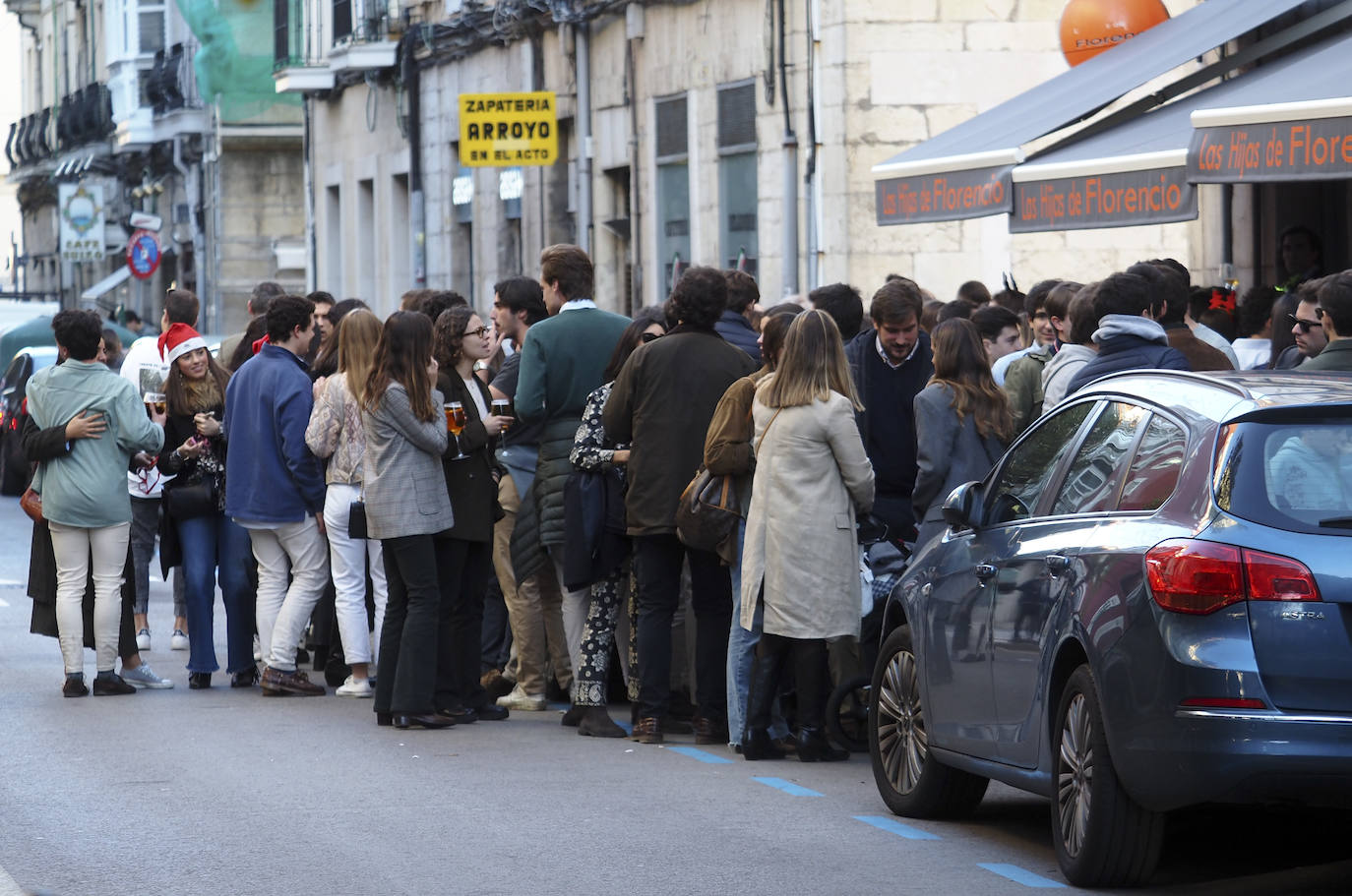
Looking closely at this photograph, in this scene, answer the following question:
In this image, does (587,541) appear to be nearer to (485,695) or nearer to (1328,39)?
(485,695)

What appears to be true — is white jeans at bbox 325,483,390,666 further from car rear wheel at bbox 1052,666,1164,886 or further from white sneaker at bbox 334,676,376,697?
car rear wheel at bbox 1052,666,1164,886

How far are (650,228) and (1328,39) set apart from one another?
10213 millimetres

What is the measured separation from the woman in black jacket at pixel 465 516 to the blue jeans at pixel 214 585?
1.70 metres

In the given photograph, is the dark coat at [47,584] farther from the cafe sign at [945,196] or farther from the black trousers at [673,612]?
the cafe sign at [945,196]

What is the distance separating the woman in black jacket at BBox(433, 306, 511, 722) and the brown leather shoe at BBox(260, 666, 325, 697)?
115 centimetres

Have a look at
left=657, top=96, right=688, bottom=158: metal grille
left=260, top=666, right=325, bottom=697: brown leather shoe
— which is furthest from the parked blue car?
left=657, top=96, right=688, bottom=158: metal grille

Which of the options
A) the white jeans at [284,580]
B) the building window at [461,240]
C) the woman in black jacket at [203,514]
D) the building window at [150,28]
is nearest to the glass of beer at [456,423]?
the white jeans at [284,580]

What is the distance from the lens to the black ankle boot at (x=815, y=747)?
9.62 metres

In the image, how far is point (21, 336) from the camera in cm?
3106

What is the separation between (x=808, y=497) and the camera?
30.4ft

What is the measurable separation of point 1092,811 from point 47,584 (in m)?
6.49

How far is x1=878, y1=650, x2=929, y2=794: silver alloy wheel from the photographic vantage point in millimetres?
8383

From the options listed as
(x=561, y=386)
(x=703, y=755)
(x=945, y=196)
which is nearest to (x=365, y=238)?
(x=945, y=196)

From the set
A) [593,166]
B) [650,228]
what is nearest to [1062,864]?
[650,228]
